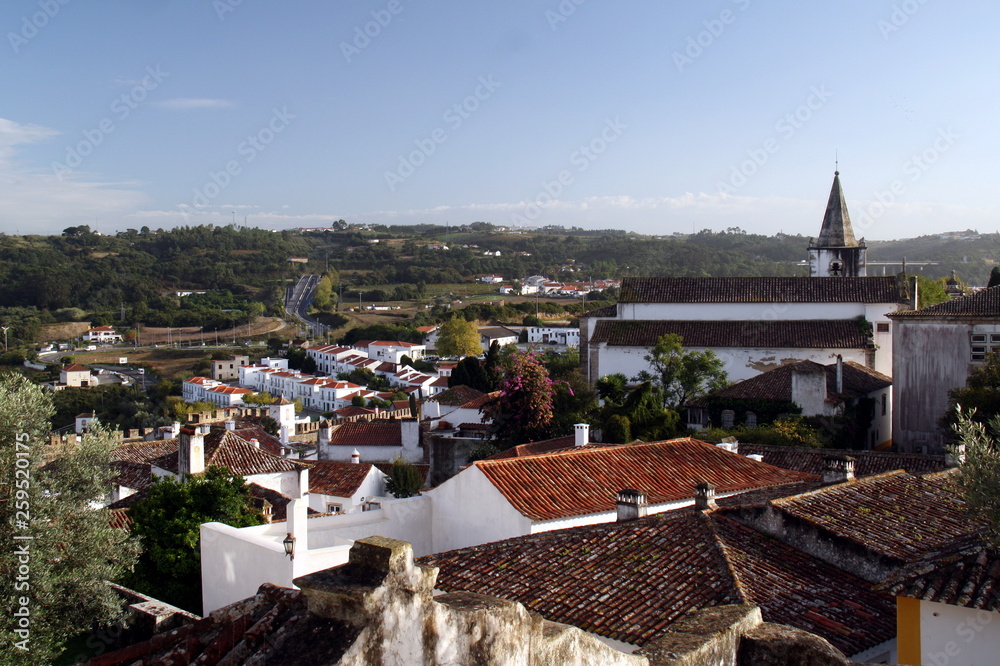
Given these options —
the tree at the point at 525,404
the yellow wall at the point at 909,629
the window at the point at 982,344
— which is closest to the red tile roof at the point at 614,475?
the yellow wall at the point at 909,629

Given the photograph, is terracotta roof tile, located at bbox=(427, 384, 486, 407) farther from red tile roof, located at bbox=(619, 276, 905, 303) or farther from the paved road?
the paved road

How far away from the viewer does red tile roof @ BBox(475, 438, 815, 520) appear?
1234 cm

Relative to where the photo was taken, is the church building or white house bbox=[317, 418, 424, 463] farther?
the church building

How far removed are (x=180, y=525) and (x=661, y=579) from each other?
642cm

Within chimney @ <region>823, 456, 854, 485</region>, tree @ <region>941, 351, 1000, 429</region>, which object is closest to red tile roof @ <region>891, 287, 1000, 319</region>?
tree @ <region>941, 351, 1000, 429</region>

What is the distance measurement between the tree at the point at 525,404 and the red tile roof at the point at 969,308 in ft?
30.2

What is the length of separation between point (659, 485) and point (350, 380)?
63825mm

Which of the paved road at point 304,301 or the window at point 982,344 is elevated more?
the window at point 982,344

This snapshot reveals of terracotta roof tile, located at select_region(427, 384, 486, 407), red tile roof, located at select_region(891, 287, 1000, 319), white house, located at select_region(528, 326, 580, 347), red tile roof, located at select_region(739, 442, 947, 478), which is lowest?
white house, located at select_region(528, 326, 580, 347)

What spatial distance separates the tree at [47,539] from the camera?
7.78 m

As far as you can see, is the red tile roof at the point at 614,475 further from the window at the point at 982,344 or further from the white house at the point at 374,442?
the white house at the point at 374,442

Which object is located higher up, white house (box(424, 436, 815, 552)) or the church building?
the church building

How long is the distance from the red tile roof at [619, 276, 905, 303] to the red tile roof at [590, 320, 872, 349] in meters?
0.89

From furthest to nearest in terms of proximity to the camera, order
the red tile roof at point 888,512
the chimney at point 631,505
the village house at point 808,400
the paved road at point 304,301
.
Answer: the paved road at point 304,301 → the village house at point 808,400 → the chimney at point 631,505 → the red tile roof at point 888,512
